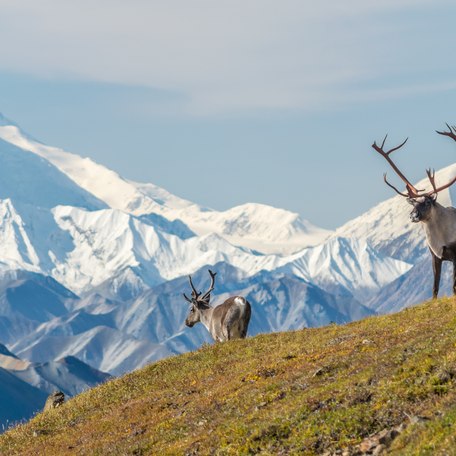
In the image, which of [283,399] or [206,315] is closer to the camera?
[283,399]

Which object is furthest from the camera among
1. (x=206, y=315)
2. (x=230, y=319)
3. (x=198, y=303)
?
(x=198, y=303)

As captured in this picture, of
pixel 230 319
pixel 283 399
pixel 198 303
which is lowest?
pixel 198 303

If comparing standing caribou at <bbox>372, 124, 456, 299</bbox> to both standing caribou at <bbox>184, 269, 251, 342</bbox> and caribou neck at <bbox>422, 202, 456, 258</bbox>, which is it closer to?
caribou neck at <bbox>422, 202, 456, 258</bbox>

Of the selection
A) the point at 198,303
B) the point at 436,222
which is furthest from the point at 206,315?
the point at 436,222

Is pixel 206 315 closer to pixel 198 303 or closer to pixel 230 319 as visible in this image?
pixel 198 303

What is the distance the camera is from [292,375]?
98.8 feet

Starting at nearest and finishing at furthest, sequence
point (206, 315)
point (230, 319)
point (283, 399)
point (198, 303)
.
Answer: point (283, 399) < point (230, 319) < point (206, 315) < point (198, 303)

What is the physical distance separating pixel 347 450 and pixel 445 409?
6.91 ft

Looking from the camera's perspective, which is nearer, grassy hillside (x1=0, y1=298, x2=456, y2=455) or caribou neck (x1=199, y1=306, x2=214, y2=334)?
grassy hillside (x1=0, y1=298, x2=456, y2=455)

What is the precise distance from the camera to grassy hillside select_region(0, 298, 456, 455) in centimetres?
2338

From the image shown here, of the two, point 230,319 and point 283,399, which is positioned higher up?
point 283,399

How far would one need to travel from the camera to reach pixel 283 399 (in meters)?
27.7

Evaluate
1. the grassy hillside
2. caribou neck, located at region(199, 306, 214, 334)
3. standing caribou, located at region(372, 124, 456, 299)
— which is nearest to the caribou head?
caribou neck, located at region(199, 306, 214, 334)

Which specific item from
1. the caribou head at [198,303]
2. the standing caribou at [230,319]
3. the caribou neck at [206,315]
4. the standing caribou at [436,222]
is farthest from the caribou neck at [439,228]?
the caribou head at [198,303]
